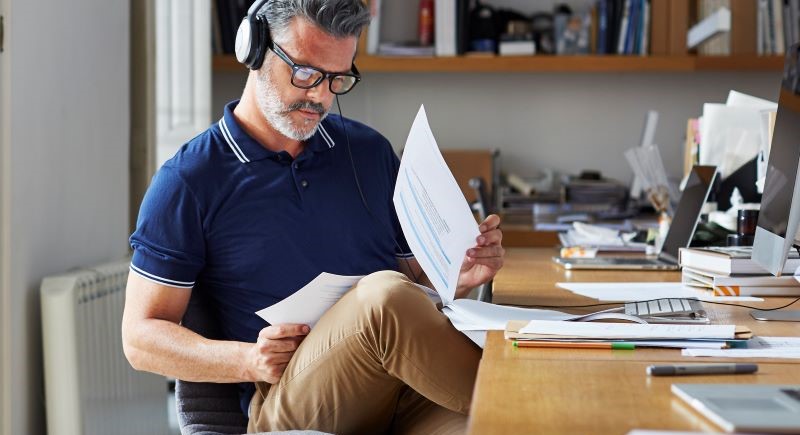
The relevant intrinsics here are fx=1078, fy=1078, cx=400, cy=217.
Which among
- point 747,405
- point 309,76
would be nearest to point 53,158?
point 309,76

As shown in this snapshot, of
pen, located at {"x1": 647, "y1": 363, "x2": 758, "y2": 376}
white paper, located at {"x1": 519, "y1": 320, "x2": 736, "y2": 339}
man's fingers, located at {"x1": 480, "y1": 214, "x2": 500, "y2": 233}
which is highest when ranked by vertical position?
man's fingers, located at {"x1": 480, "y1": 214, "x2": 500, "y2": 233}

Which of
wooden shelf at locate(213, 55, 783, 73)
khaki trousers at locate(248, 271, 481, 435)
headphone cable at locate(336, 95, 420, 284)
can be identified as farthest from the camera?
wooden shelf at locate(213, 55, 783, 73)

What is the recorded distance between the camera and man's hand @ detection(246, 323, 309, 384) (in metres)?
1.55

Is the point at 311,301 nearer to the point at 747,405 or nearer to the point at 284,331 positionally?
the point at 284,331

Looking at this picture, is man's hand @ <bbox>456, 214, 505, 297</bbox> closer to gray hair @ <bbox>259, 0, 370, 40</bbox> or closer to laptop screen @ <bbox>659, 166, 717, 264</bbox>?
gray hair @ <bbox>259, 0, 370, 40</bbox>

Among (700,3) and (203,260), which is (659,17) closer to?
(700,3)

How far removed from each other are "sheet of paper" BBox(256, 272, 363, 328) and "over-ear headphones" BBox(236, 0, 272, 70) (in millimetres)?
500

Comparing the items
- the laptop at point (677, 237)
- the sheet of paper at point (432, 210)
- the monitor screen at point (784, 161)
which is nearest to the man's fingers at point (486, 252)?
the sheet of paper at point (432, 210)

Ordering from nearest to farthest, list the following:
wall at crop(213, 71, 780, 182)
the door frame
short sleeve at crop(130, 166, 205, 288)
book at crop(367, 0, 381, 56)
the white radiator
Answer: short sleeve at crop(130, 166, 205, 288), the door frame, the white radiator, book at crop(367, 0, 381, 56), wall at crop(213, 71, 780, 182)

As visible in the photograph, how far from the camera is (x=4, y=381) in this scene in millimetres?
2150

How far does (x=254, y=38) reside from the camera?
183cm

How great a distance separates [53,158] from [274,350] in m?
1.03

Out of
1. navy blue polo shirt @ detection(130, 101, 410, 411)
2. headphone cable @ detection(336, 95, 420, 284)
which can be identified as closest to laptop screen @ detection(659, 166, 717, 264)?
headphone cable @ detection(336, 95, 420, 284)

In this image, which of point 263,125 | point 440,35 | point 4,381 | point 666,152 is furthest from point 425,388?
point 666,152
